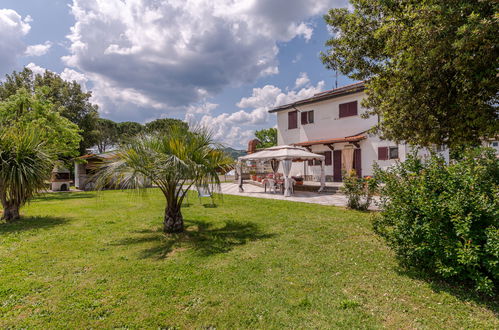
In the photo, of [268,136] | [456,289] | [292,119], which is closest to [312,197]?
[456,289]

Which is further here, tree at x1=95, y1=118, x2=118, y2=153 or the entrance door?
tree at x1=95, y1=118, x2=118, y2=153

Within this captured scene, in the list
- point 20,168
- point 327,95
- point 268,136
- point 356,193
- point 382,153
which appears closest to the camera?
point 20,168

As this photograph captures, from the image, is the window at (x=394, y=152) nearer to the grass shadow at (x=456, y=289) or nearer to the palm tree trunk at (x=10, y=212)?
the grass shadow at (x=456, y=289)

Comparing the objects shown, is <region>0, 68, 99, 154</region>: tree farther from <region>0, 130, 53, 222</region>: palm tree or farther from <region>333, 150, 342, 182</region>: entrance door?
<region>333, 150, 342, 182</region>: entrance door

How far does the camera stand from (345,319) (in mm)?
2871

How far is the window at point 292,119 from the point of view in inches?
896

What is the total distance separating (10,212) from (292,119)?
20.0m

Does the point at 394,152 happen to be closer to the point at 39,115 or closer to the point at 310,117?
the point at 310,117

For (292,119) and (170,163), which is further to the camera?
(292,119)

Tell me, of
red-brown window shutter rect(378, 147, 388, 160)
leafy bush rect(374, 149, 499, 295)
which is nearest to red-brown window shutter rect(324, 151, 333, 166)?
red-brown window shutter rect(378, 147, 388, 160)

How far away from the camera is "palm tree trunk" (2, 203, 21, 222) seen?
27.0 feet

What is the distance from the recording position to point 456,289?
3.46 meters

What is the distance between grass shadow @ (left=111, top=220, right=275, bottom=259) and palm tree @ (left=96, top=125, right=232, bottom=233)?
457 millimetres

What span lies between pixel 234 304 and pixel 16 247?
5.67m
